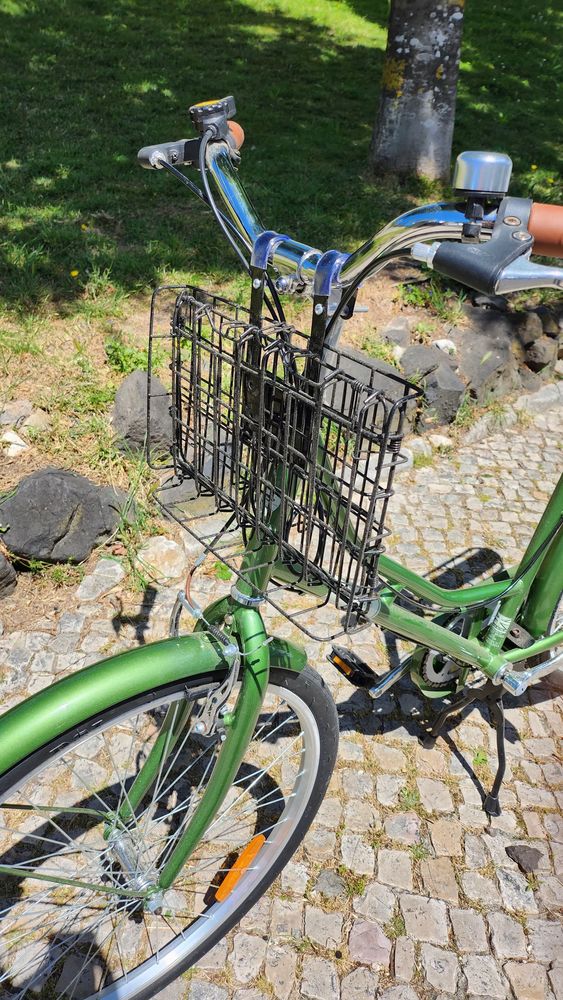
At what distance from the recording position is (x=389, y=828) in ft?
8.16

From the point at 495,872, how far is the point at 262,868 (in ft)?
2.60

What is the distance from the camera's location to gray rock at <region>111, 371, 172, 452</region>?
12.2ft

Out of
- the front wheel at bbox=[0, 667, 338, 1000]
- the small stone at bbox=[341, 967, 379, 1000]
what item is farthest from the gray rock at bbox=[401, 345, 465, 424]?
the small stone at bbox=[341, 967, 379, 1000]

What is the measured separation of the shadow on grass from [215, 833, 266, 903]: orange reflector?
3.50 meters

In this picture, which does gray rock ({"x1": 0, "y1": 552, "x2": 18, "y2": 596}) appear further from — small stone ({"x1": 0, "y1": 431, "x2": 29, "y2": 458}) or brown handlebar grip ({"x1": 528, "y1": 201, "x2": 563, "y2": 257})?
brown handlebar grip ({"x1": 528, "y1": 201, "x2": 563, "y2": 257})

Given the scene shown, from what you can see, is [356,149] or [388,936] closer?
[388,936]

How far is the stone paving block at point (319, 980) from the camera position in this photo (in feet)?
6.73

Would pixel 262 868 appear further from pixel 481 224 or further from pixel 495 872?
pixel 481 224

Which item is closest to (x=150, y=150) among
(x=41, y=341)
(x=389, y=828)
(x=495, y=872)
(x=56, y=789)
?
(x=56, y=789)

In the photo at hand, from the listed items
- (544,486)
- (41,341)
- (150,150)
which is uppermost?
(150,150)

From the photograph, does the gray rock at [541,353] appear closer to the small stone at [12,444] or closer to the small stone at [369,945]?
the small stone at [12,444]

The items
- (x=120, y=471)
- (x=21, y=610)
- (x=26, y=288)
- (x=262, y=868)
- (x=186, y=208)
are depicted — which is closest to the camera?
(x=262, y=868)

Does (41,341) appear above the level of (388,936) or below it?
above

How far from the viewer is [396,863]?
2387 millimetres
